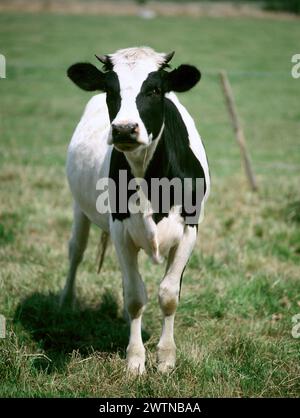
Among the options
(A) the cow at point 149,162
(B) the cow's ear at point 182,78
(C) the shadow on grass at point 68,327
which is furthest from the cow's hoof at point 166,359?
(B) the cow's ear at point 182,78

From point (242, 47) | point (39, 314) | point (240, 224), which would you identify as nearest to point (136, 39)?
point (242, 47)

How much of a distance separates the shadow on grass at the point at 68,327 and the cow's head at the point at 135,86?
1.47m

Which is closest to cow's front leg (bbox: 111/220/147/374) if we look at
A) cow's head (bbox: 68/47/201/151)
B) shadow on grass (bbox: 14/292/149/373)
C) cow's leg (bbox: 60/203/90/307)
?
shadow on grass (bbox: 14/292/149/373)

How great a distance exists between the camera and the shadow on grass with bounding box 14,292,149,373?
4.15m

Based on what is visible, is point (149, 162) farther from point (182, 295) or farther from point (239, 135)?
point (239, 135)

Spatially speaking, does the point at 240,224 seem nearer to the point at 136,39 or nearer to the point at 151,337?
the point at 151,337

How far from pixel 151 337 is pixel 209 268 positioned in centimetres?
132

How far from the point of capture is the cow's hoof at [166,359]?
12.1 ft

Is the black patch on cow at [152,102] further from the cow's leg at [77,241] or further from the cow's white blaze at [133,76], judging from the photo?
the cow's leg at [77,241]

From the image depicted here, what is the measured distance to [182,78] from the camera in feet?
12.3

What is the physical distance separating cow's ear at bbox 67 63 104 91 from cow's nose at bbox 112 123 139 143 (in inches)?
30.9

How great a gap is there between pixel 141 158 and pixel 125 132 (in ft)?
1.71

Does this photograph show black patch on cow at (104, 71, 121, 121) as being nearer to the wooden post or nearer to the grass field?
the grass field

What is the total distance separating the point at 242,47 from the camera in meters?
32.8
